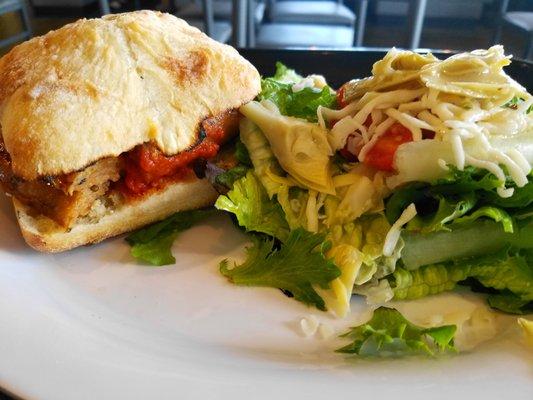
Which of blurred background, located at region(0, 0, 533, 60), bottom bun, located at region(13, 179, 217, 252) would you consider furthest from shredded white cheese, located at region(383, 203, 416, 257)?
blurred background, located at region(0, 0, 533, 60)

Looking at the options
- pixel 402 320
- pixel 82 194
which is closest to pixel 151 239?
pixel 82 194

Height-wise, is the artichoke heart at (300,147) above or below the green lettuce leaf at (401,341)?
above

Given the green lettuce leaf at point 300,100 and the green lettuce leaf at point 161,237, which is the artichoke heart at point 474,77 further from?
the green lettuce leaf at point 161,237

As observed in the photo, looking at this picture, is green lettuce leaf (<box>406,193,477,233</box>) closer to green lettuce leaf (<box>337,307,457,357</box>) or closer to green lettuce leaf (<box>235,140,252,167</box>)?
green lettuce leaf (<box>337,307,457,357</box>)

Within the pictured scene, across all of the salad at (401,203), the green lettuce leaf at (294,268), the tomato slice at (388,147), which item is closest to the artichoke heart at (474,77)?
the salad at (401,203)

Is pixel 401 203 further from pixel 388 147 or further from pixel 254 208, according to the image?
pixel 254 208

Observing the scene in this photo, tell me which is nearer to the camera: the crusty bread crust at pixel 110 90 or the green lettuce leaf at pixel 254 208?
A: the crusty bread crust at pixel 110 90
